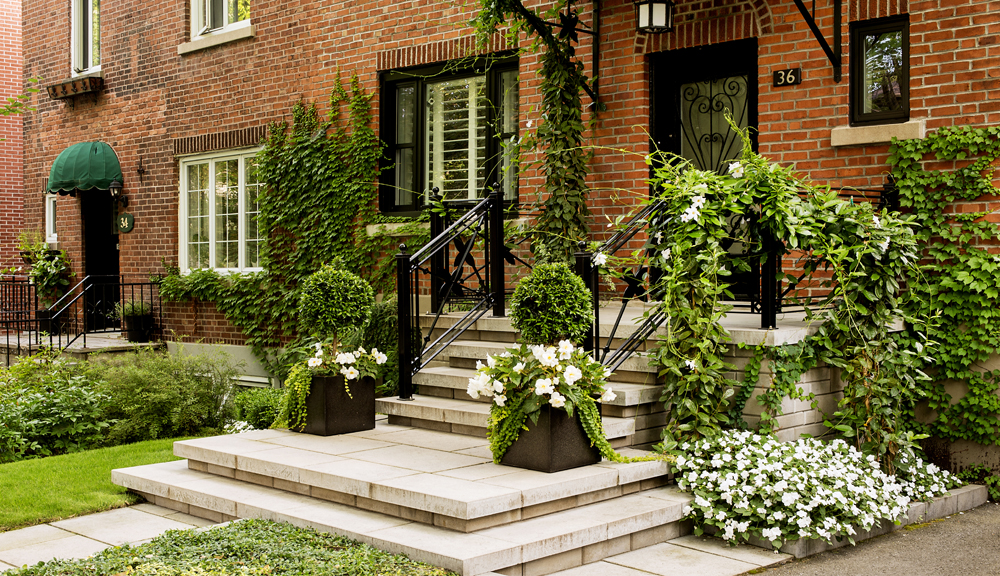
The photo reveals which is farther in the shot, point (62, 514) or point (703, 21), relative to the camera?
point (703, 21)

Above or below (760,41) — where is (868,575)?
below

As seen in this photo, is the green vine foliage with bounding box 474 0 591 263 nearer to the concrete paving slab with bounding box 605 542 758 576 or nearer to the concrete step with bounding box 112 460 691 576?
the concrete step with bounding box 112 460 691 576

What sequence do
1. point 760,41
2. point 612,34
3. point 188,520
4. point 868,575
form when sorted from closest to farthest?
1. point 868,575
2. point 188,520
3. point 760,41
4. point 612,34

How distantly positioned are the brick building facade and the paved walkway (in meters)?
3.90

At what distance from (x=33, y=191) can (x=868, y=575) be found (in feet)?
46.7

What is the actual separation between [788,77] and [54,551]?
5949mm

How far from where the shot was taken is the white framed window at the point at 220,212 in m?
11.6

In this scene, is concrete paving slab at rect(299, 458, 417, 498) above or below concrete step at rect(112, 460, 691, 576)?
above

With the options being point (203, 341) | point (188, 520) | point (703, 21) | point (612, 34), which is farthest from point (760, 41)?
point (203, 341)

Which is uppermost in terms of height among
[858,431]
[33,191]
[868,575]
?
[33,191]

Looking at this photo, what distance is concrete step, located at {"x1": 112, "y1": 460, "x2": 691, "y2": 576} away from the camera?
13.9 ft

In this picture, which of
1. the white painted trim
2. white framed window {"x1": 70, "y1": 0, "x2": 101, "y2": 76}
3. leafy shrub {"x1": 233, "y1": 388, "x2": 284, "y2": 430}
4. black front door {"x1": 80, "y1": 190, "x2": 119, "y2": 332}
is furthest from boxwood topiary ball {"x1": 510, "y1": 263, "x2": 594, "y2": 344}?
white framed window {"x1": 70, "y1": 0, "x2": 101, "y2": 76}

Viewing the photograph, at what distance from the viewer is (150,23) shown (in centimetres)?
1263

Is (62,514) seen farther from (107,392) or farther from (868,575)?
(868,575)
